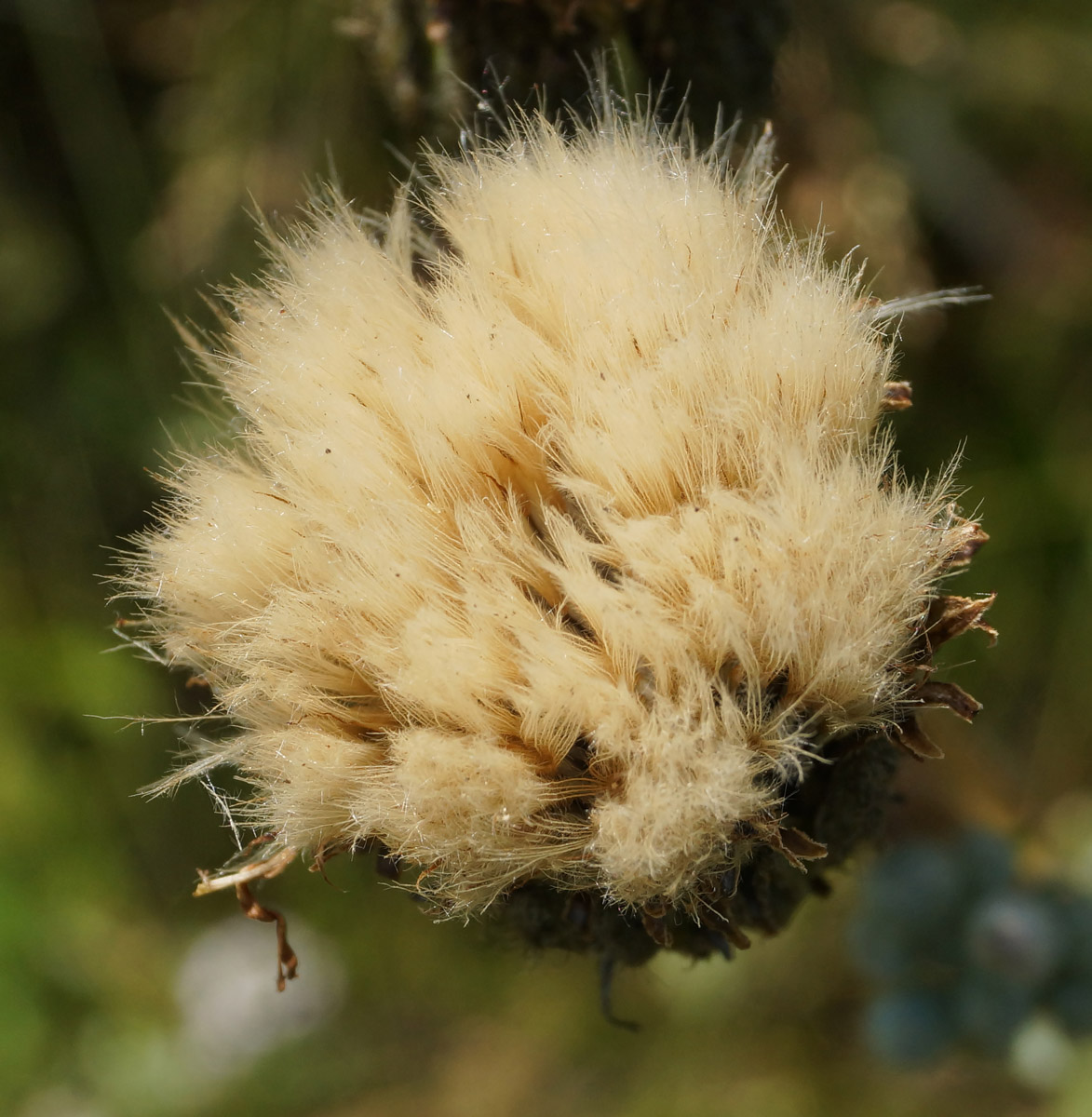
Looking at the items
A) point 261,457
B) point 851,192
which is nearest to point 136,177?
point 851,192

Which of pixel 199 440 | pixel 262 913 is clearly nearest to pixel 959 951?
pixel 262 913

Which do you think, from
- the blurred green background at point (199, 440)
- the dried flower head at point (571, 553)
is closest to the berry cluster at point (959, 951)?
the blurred green background at point (199, 440)

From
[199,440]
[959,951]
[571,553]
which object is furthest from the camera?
[199,440]

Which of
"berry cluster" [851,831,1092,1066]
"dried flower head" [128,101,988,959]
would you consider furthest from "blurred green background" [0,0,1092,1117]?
"dried flower head" [128,101,988,959]

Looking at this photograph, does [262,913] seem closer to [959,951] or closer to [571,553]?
[571,553]

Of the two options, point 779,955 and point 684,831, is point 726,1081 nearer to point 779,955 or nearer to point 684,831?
point 779,955

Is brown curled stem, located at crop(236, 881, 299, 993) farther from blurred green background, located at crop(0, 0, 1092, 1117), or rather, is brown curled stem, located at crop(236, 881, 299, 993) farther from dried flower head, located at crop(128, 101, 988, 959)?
blurred green background, located at crop(0, 0, 1092, 1117)
